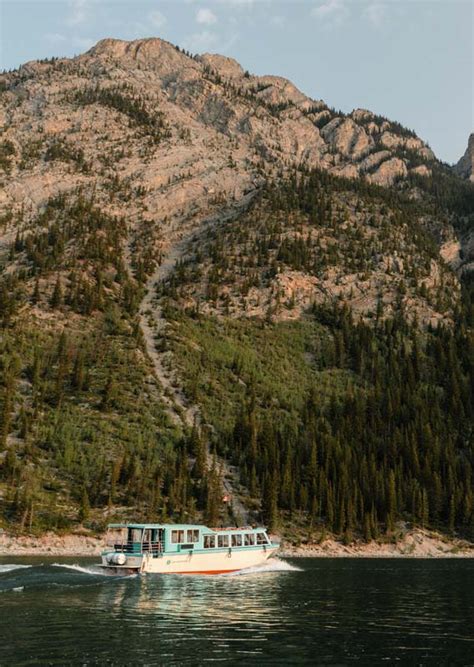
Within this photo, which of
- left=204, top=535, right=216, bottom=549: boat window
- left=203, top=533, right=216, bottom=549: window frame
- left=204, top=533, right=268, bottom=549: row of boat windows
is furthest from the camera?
left=204, top=533, right=268, bottom=549: row of boat windows

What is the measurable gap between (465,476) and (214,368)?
5928 centimetres

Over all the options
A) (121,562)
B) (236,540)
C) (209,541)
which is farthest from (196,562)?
(121,562)

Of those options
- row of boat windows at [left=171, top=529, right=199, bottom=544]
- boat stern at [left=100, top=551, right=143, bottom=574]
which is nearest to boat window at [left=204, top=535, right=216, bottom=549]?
row of boat windows at [left=171, top=529, right=199, bottom=544]

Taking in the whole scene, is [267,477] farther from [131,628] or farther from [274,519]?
[131,628]

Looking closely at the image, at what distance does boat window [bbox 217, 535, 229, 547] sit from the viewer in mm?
64312

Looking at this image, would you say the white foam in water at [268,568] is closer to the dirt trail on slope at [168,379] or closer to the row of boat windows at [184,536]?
the row of boat windows at [184,536]

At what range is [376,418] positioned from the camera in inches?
5226

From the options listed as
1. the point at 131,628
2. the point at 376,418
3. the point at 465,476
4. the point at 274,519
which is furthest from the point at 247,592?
the point at 376,418

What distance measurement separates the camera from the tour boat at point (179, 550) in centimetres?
5662

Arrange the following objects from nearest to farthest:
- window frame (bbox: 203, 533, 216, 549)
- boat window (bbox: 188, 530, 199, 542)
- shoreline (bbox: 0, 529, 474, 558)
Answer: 1. boat window (bbox: 188, 530, 199, 542)
2. window frame (bbox: 203, 533, 216, 549)
3. shoreline (bbox: 0, 529, 474, 558)

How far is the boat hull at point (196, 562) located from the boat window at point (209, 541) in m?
0.78

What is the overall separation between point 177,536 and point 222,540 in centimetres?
601

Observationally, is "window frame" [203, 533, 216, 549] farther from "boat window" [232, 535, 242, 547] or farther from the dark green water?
the dark green water

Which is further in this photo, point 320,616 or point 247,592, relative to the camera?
point 247,592
